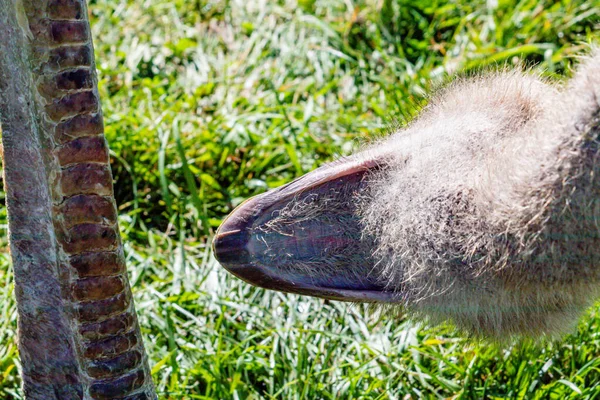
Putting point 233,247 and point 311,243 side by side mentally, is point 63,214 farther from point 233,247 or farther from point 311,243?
point 311,243

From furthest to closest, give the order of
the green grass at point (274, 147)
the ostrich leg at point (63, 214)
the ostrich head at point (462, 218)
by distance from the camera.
Result: the green grass at point (274, 147) → the ostrich leg at point (63, 214) → the ostrich head at point (462, 218)

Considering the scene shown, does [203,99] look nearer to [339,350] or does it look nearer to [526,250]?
[339,350]

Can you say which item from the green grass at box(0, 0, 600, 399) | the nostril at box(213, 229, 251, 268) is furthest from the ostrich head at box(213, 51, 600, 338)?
the green grass at box(0, 0, 600, 399)

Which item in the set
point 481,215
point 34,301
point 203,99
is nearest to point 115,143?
point 203,99

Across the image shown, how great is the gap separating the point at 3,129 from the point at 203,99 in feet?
7.32

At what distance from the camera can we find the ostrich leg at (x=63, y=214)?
205 centimetres

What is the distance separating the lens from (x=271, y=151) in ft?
13.1

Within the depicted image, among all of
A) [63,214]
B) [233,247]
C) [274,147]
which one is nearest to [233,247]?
[233,247]

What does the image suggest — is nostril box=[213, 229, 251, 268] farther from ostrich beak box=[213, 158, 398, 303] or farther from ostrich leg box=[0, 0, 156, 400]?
ostrich leg box=[0, 0, 156, 400]

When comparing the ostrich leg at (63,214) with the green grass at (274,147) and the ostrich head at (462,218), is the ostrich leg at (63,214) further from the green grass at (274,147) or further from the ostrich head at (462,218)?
the green grass at (274,147)

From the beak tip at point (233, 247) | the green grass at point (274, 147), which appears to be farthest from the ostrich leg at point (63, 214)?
the green grass at point (274, 147)

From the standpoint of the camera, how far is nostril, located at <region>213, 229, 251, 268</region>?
7.44 ft

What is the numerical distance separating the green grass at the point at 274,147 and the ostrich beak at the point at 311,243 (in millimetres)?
292

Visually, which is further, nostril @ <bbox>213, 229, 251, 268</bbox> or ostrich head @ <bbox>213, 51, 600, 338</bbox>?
nostril @ <bbox>213, 229, 251, 268</bbox>
